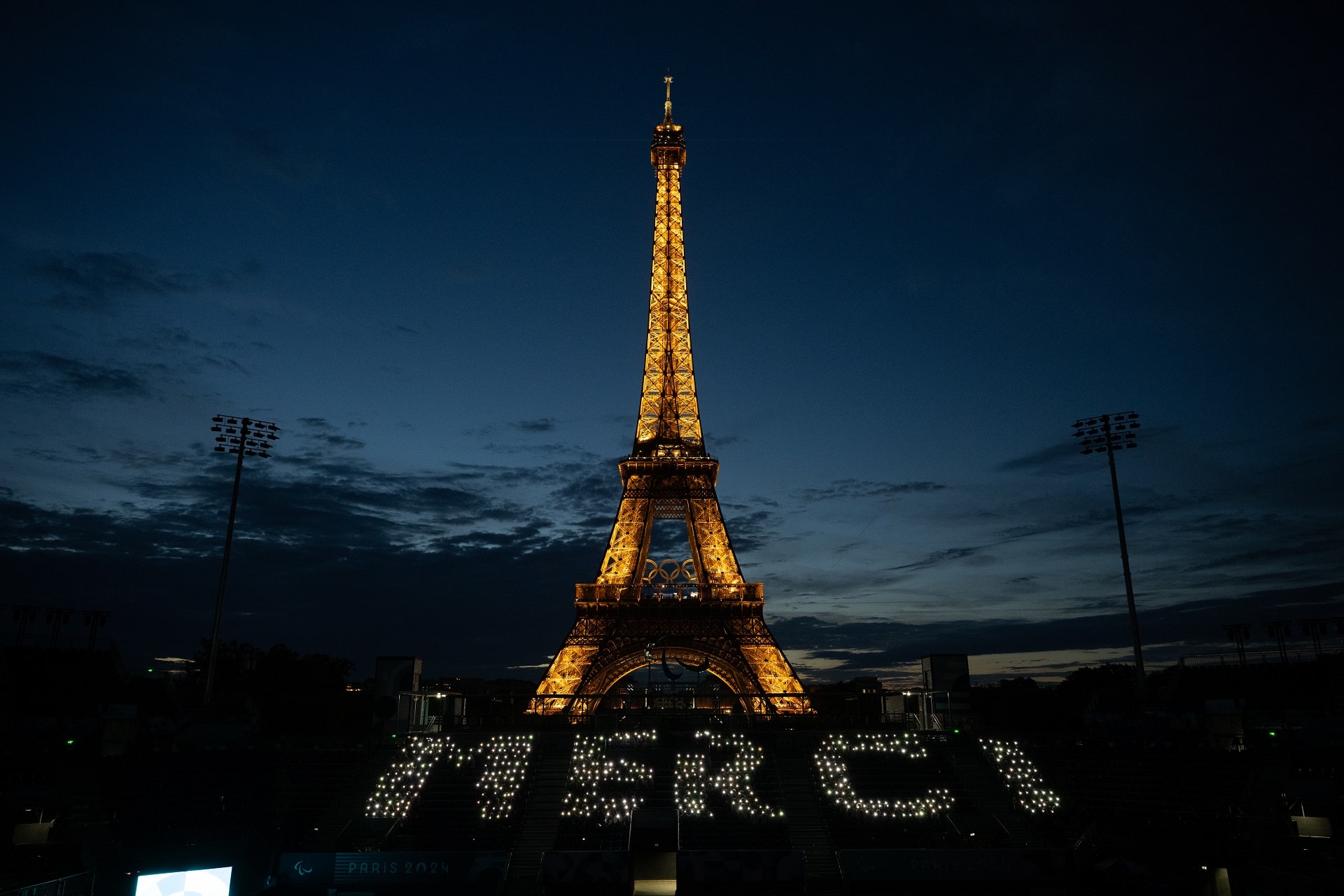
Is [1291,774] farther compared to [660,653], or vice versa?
[660,653]

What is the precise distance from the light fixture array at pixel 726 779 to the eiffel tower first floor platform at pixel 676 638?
11.4 metres

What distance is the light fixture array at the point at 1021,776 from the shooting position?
2433cm

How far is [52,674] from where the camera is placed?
2238 inches

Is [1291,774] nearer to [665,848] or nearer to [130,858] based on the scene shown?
[665,848]

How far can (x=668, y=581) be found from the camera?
43.2 meters

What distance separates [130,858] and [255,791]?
16.2 ft

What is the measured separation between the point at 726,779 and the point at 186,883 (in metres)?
14.6

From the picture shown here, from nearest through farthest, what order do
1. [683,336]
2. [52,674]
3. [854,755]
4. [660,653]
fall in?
[854,755] < [660,653] < [683,336] < [52,674]

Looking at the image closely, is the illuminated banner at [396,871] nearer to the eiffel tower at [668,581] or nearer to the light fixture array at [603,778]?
the light fixture array at [603,778]

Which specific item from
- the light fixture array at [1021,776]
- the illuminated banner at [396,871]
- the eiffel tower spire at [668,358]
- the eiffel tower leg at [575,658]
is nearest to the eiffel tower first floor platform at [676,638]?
the eiffel tower leg at [575,658]

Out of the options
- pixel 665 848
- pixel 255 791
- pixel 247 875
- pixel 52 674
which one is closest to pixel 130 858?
pixel 247 875

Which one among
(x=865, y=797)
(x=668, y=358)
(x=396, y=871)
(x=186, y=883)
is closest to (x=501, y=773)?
(x=396, y=871)

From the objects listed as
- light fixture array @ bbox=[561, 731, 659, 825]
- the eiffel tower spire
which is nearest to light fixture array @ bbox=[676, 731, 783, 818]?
light fixture array @ bbox=[561, 731, 659, 825]

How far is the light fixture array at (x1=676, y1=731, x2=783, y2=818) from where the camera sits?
78.4ft
